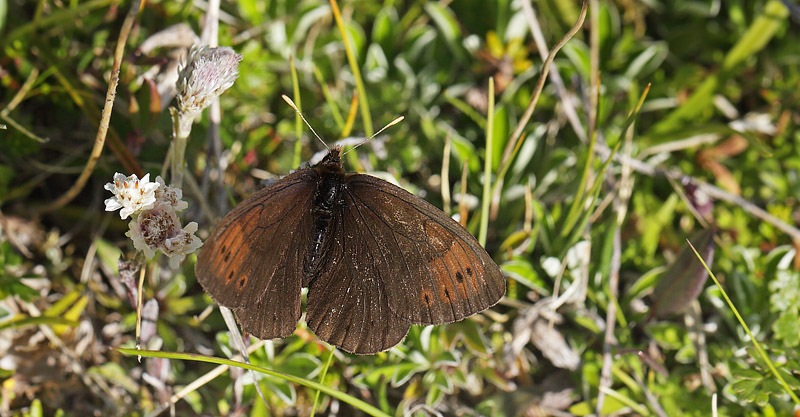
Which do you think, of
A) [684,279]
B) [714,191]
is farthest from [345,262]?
[714,191]

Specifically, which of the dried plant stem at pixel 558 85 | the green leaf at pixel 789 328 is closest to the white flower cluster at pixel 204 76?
the dried plant stem at pixel 558 85

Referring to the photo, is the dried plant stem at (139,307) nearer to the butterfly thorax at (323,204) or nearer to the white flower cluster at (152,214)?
the white flower cluster at (152,214)

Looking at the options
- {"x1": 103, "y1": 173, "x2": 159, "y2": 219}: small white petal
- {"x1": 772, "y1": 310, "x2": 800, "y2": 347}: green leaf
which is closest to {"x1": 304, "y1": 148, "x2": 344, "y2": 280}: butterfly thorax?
{"x1": 103, "y1": 173, "x2": 159, "y2": 219}: small white petal

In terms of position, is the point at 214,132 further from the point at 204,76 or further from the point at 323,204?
the point at 323,204

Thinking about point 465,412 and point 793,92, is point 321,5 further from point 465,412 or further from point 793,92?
point 793,92

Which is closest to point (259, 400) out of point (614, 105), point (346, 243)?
point (346, 243)

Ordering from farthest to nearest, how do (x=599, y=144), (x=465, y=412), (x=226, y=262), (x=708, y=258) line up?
(x=599, y=144) → (x=465, y=412) → (x=708, y=258) → (x=226, y=262)
